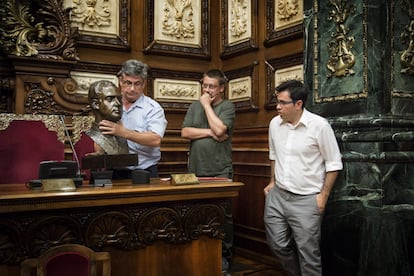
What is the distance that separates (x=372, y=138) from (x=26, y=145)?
2334mm

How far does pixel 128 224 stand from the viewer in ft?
7.45

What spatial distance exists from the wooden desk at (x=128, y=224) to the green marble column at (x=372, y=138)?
90 cm

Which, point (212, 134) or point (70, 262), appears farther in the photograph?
point (212, 134)

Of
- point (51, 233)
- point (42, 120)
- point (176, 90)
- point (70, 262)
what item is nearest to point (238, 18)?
point (176, 90)

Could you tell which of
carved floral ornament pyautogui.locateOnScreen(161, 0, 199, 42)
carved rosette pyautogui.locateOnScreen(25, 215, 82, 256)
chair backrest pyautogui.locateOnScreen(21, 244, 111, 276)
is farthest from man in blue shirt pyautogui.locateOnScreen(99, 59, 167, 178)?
carved floral ornament pyautogui.locateOnScreen(161, 0, 199, 42)

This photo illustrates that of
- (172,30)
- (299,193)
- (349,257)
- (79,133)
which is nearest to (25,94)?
(79,133)

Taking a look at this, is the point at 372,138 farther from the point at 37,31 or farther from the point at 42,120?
the point at 37,31

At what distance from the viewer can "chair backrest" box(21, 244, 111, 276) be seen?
1693 millimetres

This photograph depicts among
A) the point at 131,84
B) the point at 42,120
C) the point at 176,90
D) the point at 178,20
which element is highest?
the point at 178,20

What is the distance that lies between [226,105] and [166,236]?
4.84 ft

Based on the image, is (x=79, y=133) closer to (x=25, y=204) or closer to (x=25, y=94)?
(x=25, y=94)

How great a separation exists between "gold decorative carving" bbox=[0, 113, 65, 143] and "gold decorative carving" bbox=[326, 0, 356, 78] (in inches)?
77.6

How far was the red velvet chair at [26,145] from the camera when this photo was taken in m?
3.15

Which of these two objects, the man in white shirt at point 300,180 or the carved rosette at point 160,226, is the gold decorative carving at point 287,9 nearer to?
the man in white shirt at point 300,180
